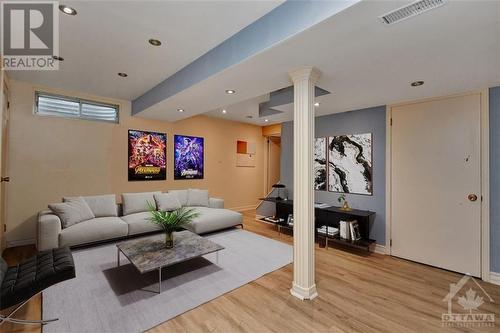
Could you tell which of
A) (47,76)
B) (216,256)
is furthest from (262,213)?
(47,76)

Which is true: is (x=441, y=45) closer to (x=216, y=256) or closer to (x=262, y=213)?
(x=216, y=256)

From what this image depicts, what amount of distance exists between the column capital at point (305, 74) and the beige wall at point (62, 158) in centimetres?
374

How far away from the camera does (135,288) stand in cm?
248

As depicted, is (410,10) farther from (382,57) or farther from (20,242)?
(20,242)

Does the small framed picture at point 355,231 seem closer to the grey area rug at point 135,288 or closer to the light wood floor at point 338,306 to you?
the light wood floor at point 338,306

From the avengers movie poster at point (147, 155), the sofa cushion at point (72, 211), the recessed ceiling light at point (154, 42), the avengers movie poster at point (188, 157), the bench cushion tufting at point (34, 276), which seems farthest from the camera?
the avengers movie poster at point (188, 157)

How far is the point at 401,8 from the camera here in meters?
1.49

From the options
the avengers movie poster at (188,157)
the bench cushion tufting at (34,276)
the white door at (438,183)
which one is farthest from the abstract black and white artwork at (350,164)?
the bench cushion tufting at (34,276)

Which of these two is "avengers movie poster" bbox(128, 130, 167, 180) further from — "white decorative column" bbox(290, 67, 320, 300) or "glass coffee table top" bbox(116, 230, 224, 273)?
"white decorative column" bbox(290, 67, 320, 300)

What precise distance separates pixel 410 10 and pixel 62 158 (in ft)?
17.1

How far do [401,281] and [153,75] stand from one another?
4.38 m

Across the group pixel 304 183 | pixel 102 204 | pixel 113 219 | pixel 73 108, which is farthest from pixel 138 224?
pixel 304 183

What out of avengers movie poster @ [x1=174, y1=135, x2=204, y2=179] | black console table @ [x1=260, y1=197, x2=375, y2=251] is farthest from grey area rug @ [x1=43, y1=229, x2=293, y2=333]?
avengers movie poster @ [x1=174, y1=135, x2=204, y2=179]

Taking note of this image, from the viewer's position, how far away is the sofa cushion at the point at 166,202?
A: 4613 mm
